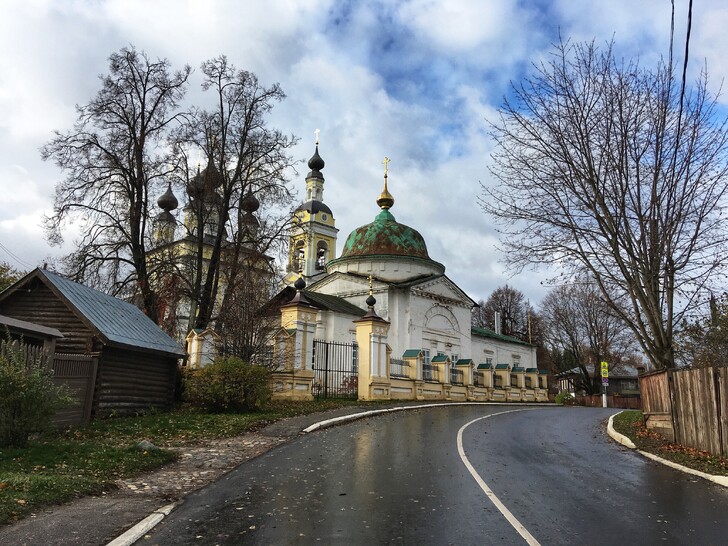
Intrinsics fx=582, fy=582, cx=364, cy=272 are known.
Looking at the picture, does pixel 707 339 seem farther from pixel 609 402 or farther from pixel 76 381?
pixel 609 402

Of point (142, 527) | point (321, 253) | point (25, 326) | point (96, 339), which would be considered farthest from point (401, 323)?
point (142, 527)

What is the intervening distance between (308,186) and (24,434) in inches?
2096

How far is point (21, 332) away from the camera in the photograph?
11930mm

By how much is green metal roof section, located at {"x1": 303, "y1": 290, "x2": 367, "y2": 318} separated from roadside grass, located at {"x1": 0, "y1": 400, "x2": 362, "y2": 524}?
14500 millimetres

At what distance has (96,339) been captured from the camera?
1450 centimetres

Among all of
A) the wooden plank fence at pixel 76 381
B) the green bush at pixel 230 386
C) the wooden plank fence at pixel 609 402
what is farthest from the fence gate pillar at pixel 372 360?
the wooden plank fence at pixel 609 402

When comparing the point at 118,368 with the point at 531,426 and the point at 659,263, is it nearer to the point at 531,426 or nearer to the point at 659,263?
the point at 531,426

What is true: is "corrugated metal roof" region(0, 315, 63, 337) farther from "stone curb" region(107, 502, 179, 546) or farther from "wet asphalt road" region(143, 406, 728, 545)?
"stone curb" region(107, 502, 179, 546)

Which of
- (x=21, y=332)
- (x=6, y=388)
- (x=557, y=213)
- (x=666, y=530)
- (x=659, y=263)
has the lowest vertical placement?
(x=666, y=530)

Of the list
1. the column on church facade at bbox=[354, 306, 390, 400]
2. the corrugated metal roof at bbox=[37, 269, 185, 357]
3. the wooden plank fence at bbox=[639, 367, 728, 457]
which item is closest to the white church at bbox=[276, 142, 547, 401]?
the column on church facade at bbox=[354, 306, 390, 400]

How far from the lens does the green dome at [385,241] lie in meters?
38.4

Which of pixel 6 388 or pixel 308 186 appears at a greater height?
pixel 308 186

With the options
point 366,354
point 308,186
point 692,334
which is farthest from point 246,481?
point 308,186

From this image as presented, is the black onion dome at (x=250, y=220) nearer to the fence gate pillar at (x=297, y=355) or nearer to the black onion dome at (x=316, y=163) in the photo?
the fence gate pillar at (x=297, y=355)
